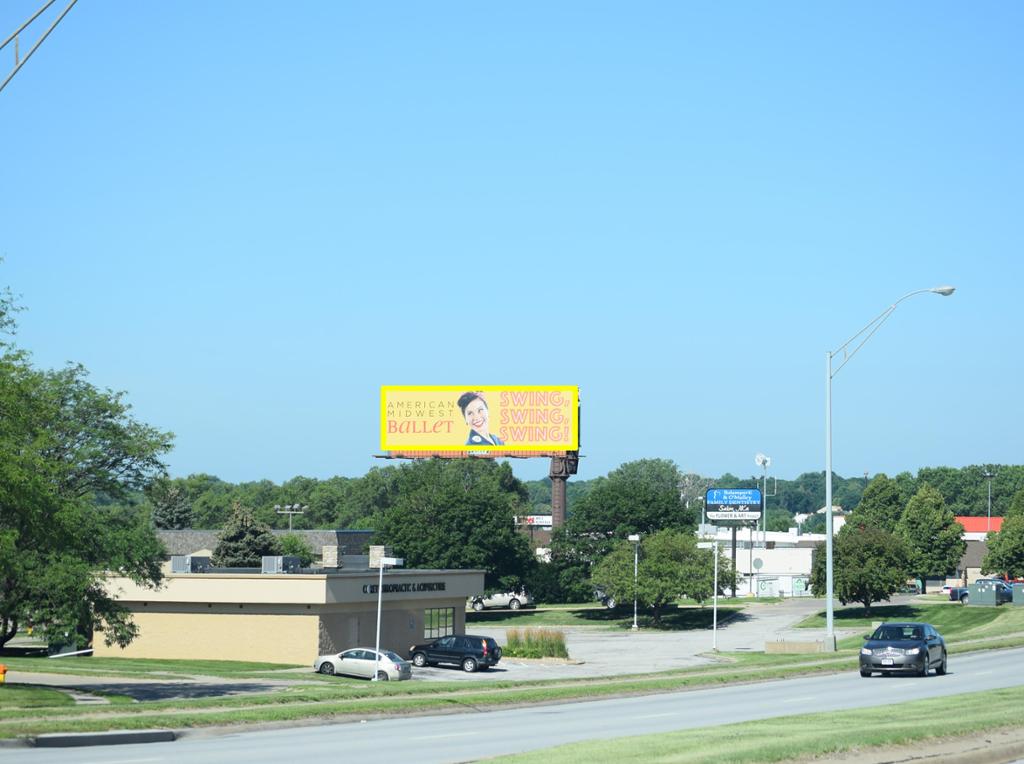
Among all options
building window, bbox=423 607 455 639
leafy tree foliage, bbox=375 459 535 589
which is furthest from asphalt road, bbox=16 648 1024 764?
leafy tree foliage, bbox=375 459 535 589

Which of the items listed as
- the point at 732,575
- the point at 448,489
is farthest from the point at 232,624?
the point at 448,489

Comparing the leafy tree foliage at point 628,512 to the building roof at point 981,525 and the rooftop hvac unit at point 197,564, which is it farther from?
the building roof at point 981,525

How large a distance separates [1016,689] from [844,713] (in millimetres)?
7923

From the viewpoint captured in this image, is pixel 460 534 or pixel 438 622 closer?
pixel 438 622

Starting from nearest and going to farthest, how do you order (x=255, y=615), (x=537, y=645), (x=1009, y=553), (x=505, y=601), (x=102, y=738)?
(x=102, y=738), (x=255, y=615), (x=537, y=645), (x=505, y=601), (x=1009, y=553)

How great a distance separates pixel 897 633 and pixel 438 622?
107 ft

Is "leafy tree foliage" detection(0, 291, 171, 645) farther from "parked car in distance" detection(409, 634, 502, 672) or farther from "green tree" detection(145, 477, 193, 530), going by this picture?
"green tree" detection(145, 477, 193, 530)

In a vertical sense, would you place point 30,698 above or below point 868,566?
below

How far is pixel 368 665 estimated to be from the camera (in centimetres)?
5019

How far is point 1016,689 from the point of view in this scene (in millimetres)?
30969

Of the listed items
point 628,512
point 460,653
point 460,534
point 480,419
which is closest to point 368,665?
point 460,653

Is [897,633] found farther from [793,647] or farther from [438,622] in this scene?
[438,622]

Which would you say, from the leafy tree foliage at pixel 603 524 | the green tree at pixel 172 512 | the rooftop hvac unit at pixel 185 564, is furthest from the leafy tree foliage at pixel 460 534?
the green tree at pixel 172 512

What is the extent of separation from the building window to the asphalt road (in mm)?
29051
